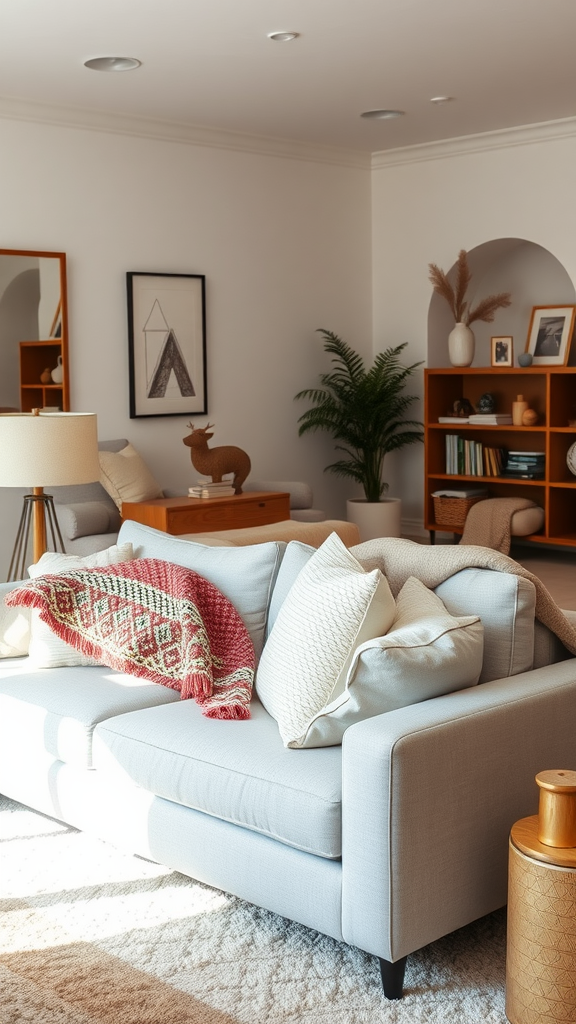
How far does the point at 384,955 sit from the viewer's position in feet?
7.12

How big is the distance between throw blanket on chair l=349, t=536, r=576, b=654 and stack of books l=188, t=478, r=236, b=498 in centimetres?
312

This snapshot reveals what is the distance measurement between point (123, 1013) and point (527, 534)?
5.23 metres

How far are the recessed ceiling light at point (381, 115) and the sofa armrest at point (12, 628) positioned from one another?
4172 millimetres

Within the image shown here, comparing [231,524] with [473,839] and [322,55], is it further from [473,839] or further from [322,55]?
[473,839]

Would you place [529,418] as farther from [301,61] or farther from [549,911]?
[549,911]

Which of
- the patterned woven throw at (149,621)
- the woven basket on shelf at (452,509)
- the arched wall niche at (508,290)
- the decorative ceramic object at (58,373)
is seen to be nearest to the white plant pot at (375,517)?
the woven basket on shelf at (452,509)

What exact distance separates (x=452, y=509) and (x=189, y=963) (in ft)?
17.4

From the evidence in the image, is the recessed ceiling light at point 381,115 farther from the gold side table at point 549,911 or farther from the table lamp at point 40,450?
the gold side table at point 549,911

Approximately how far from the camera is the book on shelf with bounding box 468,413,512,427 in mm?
7246

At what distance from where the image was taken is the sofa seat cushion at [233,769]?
89.3 inches

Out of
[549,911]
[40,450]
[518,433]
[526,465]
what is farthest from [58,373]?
[549,911]

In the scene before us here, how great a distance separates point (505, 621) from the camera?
2.63 m

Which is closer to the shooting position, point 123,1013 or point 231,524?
point 123,1013

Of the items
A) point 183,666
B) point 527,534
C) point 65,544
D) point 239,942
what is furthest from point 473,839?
point 527,534
